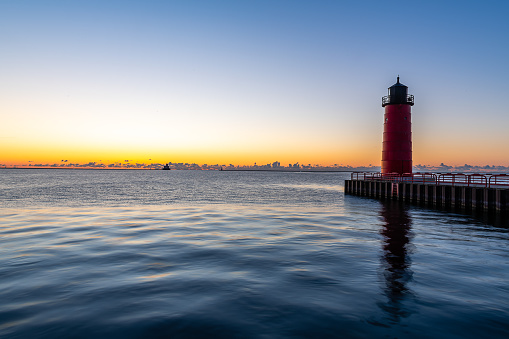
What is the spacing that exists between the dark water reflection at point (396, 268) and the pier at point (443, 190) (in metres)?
10.1

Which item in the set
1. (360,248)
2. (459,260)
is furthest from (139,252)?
→ (459,260)

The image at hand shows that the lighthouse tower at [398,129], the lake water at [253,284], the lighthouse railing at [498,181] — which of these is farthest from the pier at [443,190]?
the lake water at [253,284]

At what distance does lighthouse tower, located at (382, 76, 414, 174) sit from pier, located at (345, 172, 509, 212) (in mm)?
1675

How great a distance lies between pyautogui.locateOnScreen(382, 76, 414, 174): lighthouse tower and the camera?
3606cm

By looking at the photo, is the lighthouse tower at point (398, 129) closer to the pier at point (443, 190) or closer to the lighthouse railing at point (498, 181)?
the pier at point (443, 190)

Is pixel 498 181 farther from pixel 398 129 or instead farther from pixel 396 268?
pixel 396 268

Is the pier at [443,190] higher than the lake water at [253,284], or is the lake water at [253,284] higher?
the pier at [443,190]

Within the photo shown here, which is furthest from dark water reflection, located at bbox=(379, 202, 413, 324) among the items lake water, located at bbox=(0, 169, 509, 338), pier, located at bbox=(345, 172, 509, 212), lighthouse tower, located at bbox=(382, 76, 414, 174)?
lighthouse tower, located at bbox=(382, 76, 414, 174)

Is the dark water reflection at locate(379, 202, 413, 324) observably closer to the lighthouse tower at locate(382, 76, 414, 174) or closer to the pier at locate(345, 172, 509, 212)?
the pier at locate(345, 172, 509, 212)

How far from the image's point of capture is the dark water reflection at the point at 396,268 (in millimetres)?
6570

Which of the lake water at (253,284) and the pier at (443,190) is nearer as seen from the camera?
the lake water at (253,284)

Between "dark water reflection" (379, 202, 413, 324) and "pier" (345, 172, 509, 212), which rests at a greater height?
"pier" (345, 172, 509, 212)

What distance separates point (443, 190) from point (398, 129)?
9.81 meters

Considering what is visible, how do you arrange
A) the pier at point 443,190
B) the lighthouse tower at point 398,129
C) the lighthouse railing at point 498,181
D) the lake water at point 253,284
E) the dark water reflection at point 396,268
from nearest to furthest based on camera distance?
the lake water at point 253,284
the dark water reflection at point 396,268
the lighthouse railing at point 498,181
the pier at point 443,190
the lighthouse tower at point 398,129
